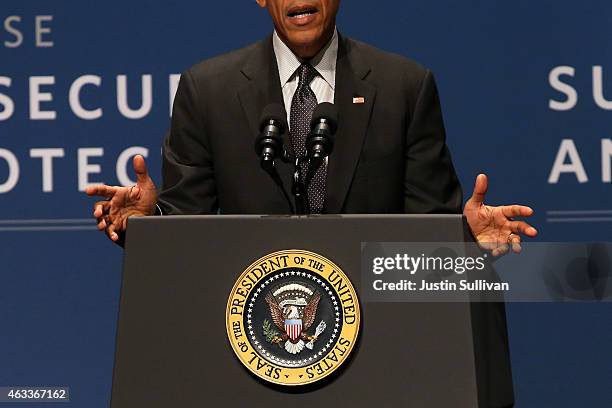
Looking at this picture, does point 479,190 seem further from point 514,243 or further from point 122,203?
point 122,203

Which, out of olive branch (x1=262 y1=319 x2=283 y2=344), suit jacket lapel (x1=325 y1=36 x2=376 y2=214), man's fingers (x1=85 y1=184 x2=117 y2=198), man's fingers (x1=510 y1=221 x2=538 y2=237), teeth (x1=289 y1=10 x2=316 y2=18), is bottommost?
olive branch (x1=262 y1=319 x2=283 y2=344)

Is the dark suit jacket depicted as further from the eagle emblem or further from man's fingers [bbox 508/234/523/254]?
the eagle emblem

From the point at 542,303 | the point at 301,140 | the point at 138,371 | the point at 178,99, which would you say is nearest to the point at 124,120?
the point at 178,99

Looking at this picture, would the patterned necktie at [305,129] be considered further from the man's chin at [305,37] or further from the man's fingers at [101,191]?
the man's fingers at [101,191]

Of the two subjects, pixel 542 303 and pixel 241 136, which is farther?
pixel 542 303

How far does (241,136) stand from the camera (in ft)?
7.92

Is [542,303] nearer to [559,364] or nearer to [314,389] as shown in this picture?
[559,364]

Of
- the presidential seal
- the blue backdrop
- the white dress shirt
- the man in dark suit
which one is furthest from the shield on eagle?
the blue backdrop

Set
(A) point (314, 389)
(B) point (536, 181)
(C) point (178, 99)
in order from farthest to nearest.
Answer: (B) point (536, 181) < (C) point (178, 99) < (A) point (314, 389)

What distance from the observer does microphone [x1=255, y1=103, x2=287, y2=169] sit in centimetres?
177

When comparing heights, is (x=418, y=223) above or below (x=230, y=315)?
above

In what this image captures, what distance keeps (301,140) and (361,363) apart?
0.76 m

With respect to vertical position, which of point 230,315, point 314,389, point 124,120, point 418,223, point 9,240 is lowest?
point 314,389

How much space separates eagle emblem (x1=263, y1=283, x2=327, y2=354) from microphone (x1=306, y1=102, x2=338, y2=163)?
234mm
